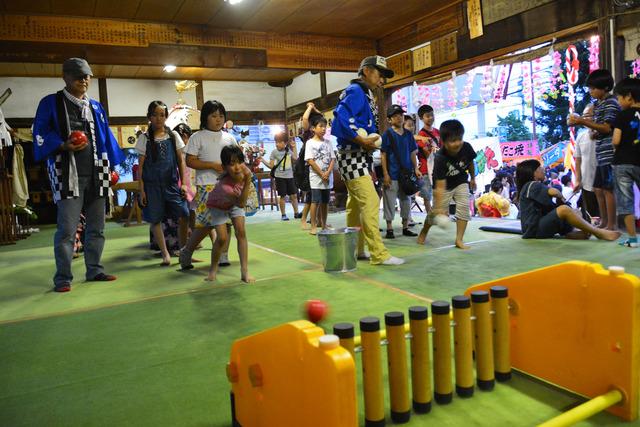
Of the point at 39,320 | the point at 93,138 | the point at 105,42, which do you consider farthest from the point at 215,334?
the point at 105,42

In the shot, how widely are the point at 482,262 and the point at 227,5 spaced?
528 cm

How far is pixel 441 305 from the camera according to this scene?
156cm

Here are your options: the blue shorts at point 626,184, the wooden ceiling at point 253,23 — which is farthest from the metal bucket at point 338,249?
the wooden ceiling at point 253,23

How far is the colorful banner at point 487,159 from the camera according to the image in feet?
27.8

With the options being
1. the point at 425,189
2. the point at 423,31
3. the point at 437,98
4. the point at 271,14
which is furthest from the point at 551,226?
the point at 271,14

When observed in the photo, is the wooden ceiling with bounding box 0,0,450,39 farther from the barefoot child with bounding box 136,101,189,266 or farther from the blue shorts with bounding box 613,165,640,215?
the blue shorts with bounding box 613,165,640,215

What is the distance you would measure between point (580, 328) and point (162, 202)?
3954mm

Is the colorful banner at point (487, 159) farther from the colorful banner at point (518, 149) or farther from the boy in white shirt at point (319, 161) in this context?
the boy in white shirt at point (319, 161)

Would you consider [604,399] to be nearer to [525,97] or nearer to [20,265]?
A: [20,265]

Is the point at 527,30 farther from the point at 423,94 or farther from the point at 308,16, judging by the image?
the point at 308,16

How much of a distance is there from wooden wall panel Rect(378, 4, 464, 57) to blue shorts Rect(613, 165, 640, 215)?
155 inches

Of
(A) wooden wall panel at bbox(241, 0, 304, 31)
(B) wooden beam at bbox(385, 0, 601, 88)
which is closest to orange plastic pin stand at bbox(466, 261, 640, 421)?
(B) wooden beam at bbox(385, 0, 601, 88)

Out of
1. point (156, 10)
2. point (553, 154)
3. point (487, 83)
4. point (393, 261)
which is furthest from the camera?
point (553, 154)

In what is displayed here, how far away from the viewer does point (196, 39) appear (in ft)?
25.3
